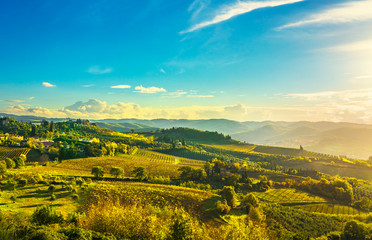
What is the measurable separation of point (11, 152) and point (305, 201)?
525 ft

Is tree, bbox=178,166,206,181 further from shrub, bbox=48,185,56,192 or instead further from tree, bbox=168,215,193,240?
tree, bbox=168,215,193,240

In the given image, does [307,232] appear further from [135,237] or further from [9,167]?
[9,167]

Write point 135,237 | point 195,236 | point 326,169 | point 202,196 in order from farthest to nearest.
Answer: point 326,169 < point 202,196 < point 195,236 < point 135,237

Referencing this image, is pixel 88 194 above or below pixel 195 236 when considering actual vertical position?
below

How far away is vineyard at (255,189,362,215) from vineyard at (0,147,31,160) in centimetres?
13325

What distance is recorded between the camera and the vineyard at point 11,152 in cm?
11162

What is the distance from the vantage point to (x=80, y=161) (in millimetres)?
114062

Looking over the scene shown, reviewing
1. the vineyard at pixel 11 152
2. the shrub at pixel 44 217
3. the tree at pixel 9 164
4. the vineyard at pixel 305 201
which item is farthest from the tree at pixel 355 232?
the vineyard at pixel 11 152

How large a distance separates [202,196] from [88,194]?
31.4 m

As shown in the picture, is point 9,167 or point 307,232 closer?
point 307,232

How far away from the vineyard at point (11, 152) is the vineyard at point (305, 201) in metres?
133

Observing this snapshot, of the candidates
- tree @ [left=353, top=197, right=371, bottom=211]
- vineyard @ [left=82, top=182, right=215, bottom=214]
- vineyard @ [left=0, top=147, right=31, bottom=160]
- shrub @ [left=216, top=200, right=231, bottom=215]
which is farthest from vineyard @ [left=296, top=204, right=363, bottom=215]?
vineyard @ [left=0, top=147, right=31, bottom=160]

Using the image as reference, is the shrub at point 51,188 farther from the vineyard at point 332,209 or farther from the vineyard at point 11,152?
the vineyard at point 11,152

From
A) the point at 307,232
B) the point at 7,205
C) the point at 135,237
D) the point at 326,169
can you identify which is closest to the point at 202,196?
the point at 307,232
